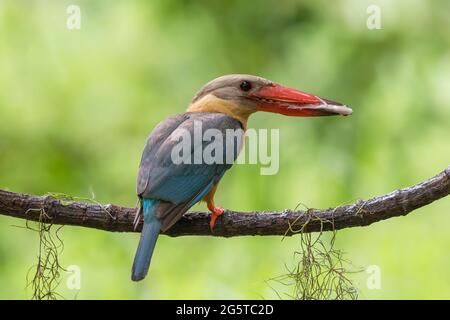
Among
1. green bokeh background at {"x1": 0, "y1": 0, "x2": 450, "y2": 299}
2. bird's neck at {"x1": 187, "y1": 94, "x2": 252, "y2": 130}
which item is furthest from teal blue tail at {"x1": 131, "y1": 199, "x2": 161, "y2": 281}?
green bokeh background at {"x1": 0, "y1": 0, "x2": 450, "y2": 299}

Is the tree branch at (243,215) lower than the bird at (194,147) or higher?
lower

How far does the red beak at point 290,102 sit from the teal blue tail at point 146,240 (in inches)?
39.7

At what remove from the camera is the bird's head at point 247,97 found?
4.39 metres

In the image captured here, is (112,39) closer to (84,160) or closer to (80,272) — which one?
(84,160)

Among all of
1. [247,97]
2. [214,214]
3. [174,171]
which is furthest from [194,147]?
[247,97]

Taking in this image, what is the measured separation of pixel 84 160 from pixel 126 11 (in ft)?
3.31

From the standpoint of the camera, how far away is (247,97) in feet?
14.6

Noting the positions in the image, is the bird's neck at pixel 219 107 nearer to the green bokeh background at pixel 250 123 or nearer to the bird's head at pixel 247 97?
the bird's head at pixel 247 97

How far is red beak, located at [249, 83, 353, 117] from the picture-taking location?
14.1 feet

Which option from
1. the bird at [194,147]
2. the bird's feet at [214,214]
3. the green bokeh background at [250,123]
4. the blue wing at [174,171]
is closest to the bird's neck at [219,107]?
the bird at [194,147]

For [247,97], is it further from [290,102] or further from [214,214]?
[214,214]

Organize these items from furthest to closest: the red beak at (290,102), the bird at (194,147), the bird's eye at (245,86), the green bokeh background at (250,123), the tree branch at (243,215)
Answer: the green bokeh background at (250,123) → the bird's eye at (245,86) → the red beak at (290,102) → the bird at (194,147) → the tree branch at (243,215)

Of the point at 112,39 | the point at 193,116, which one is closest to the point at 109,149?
the point at 112,39

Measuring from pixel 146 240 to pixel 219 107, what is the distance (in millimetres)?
1037
